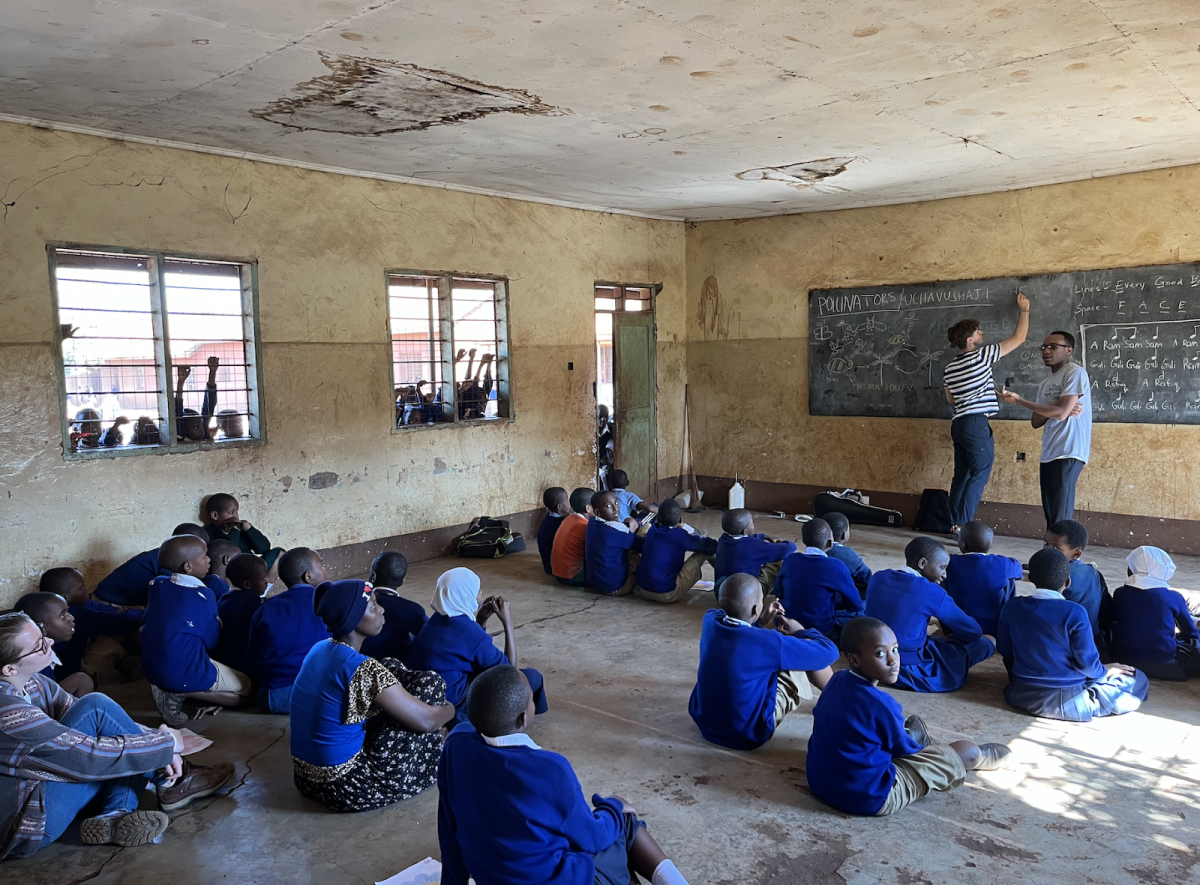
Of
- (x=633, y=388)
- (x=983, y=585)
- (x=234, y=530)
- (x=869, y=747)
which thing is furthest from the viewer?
(x=633, y=388)

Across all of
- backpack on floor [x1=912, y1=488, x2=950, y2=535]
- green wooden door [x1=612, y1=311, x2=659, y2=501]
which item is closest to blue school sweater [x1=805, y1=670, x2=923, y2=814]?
backpack on floor [x1=912, y1=488, x2=950, y2=535]

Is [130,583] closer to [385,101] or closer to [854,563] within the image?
[385,101]

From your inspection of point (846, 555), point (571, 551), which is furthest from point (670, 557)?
point (846, 555)

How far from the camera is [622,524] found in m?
5.86

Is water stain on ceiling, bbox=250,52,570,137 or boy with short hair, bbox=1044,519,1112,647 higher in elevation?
water stain on ceiling, bbox=250,52,570,137

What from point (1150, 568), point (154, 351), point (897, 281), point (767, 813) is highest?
point (897, 281)

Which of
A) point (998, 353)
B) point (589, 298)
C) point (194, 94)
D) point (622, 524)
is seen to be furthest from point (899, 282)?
point (194, 94)

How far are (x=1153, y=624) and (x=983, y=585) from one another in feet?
2.46

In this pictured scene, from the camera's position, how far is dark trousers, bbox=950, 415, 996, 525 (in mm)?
6945

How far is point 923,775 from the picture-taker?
9.81ft

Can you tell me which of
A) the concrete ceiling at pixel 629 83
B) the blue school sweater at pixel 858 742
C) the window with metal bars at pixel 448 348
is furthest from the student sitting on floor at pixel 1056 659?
the window with metal bars at pixel 448 348

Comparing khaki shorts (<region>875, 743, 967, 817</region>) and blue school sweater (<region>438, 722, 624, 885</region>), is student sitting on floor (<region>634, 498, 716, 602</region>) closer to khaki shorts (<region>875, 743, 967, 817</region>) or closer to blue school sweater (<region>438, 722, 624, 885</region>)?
khaki shorts (<region>875, 743, 967, 817</region>)

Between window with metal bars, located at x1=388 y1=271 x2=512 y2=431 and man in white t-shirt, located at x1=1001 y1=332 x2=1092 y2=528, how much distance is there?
14.0 ft

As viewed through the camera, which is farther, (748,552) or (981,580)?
(748,552)
